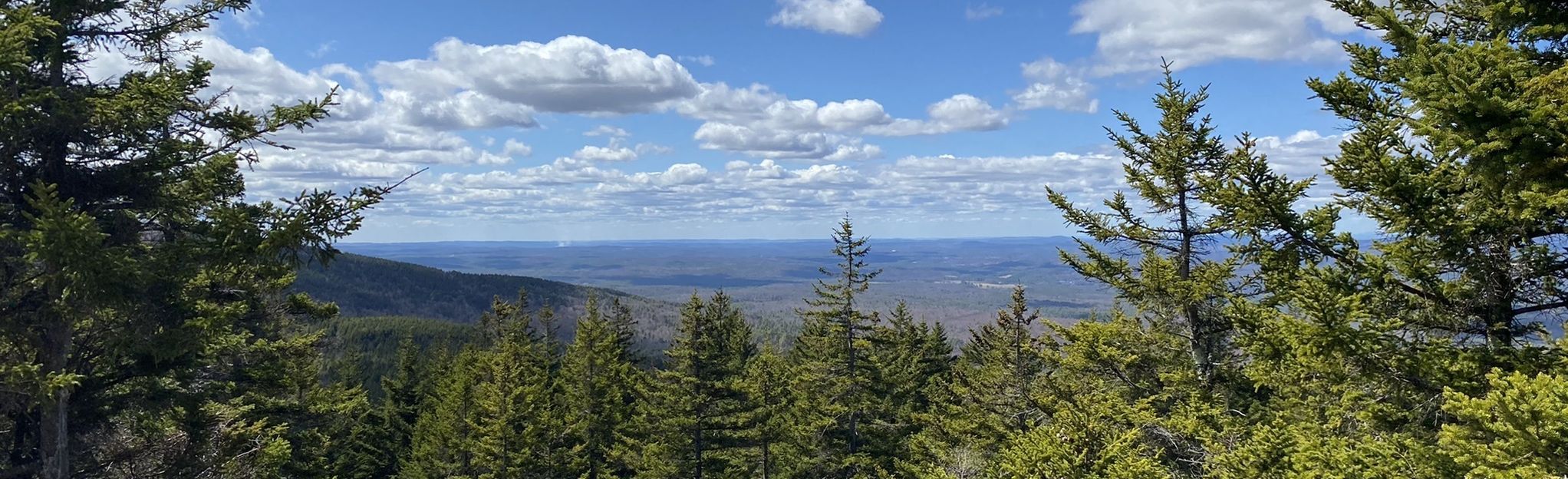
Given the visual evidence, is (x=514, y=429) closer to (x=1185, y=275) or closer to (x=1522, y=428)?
(x=1185, y=275)

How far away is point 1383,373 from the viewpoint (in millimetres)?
7398

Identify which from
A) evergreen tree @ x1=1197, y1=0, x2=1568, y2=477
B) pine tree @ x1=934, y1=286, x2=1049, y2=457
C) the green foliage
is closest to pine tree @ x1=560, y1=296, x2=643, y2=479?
pine tree @ x1=934, y1=286, x2=1049, y2=457

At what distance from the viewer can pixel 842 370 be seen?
92.9ft

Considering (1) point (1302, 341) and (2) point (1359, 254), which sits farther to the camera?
(2) point (1359, 254)

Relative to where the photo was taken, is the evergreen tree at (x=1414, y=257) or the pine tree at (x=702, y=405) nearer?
the evergreen tree at (x=1414, y=257)

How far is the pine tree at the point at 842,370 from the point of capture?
2772 cm

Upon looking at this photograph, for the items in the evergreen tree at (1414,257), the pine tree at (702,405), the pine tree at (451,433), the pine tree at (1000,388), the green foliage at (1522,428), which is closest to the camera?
the green foliage at (1522,428)

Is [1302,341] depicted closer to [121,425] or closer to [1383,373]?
[1383,373]

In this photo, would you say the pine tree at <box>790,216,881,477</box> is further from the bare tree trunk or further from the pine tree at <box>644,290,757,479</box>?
the bare tree trunk

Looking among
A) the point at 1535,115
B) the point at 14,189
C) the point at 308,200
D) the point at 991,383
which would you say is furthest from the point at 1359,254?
the point at 991,383

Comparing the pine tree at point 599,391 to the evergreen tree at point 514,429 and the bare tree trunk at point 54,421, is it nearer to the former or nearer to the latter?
the evergreen tree at point 514,429

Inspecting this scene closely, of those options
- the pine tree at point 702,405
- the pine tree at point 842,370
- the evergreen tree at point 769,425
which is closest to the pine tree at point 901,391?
the pine tree at point 842,370

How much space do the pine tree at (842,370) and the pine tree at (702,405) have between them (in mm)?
2930

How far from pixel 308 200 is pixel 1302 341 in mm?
10765
